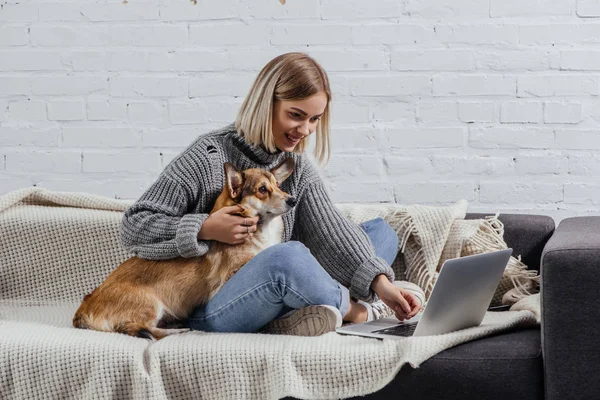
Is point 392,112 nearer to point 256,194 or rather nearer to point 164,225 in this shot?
point 256,194

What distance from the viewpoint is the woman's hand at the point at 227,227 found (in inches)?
68.7

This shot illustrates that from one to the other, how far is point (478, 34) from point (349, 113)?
45 cm

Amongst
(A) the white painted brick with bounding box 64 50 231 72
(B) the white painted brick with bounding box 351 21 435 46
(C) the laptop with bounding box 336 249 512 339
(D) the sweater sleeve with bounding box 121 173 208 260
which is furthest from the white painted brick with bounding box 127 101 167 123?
(C) the laptop with bounding box 336 249 512 339

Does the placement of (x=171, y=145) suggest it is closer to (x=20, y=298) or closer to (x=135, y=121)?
(x=135, y=121)

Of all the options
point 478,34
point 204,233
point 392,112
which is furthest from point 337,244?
point 478,34

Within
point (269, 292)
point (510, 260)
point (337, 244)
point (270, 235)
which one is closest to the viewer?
point (269, 292)

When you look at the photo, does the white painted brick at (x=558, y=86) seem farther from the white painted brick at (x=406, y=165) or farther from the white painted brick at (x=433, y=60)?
the white painted brick at (x=406, y=165)

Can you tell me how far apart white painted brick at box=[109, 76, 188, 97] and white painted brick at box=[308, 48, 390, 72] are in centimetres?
42

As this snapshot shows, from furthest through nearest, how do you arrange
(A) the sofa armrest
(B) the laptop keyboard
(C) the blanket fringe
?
(C) the blanket fringe < (B) the laptop keyboard < (A) the sofa armrest

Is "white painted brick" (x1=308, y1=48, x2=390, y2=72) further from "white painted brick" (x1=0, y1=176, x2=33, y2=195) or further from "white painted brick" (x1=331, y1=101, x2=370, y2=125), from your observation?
"white painted brick" (x1=0, y1=176, x2=33, y2=195)

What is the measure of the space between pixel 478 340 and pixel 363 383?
0.26m

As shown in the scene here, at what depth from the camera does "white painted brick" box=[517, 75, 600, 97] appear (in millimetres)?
2438

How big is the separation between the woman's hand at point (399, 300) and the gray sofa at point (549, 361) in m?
0.23

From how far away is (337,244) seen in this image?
1948mm
